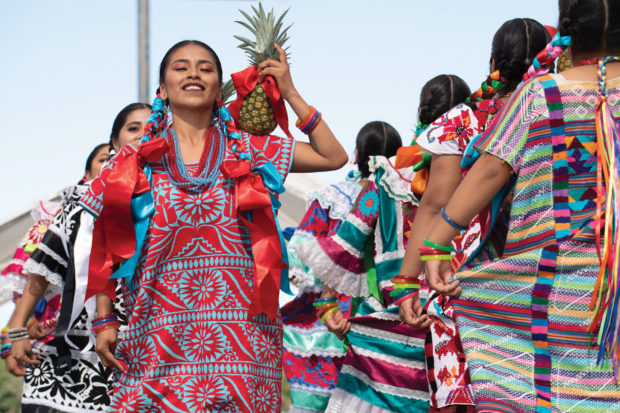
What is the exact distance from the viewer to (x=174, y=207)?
372 cm

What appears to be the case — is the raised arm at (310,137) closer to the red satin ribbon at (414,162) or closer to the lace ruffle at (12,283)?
the red satin ribbon at (414,162)

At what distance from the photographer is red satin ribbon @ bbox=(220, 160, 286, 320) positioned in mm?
3699

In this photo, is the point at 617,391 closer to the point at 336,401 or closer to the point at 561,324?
the point at 561,324

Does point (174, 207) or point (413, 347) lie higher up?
point (174, 207)

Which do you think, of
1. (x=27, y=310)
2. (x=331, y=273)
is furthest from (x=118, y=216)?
(x=27, y=310)

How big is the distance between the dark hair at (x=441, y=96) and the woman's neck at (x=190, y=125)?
1.08 m

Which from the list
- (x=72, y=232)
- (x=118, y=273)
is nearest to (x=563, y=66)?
(x=118, y=273)

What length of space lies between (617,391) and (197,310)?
1.70 metres

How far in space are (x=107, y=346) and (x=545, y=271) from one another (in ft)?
6.35

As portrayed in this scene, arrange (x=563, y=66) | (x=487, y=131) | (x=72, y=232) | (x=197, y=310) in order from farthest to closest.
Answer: (x=72, y=232), (x=563, y=66), (x=197, y=310), (x=487, y=131)

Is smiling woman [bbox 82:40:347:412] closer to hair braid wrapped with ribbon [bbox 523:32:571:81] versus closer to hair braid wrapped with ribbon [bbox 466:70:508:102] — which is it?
hair braid wrapped with ribbon [bbox 466:70:508:102]

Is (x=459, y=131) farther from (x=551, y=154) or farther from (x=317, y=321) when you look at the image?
(x=317, y=321)

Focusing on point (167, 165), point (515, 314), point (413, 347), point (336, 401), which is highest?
point (167, 165)

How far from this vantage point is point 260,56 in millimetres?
4031
